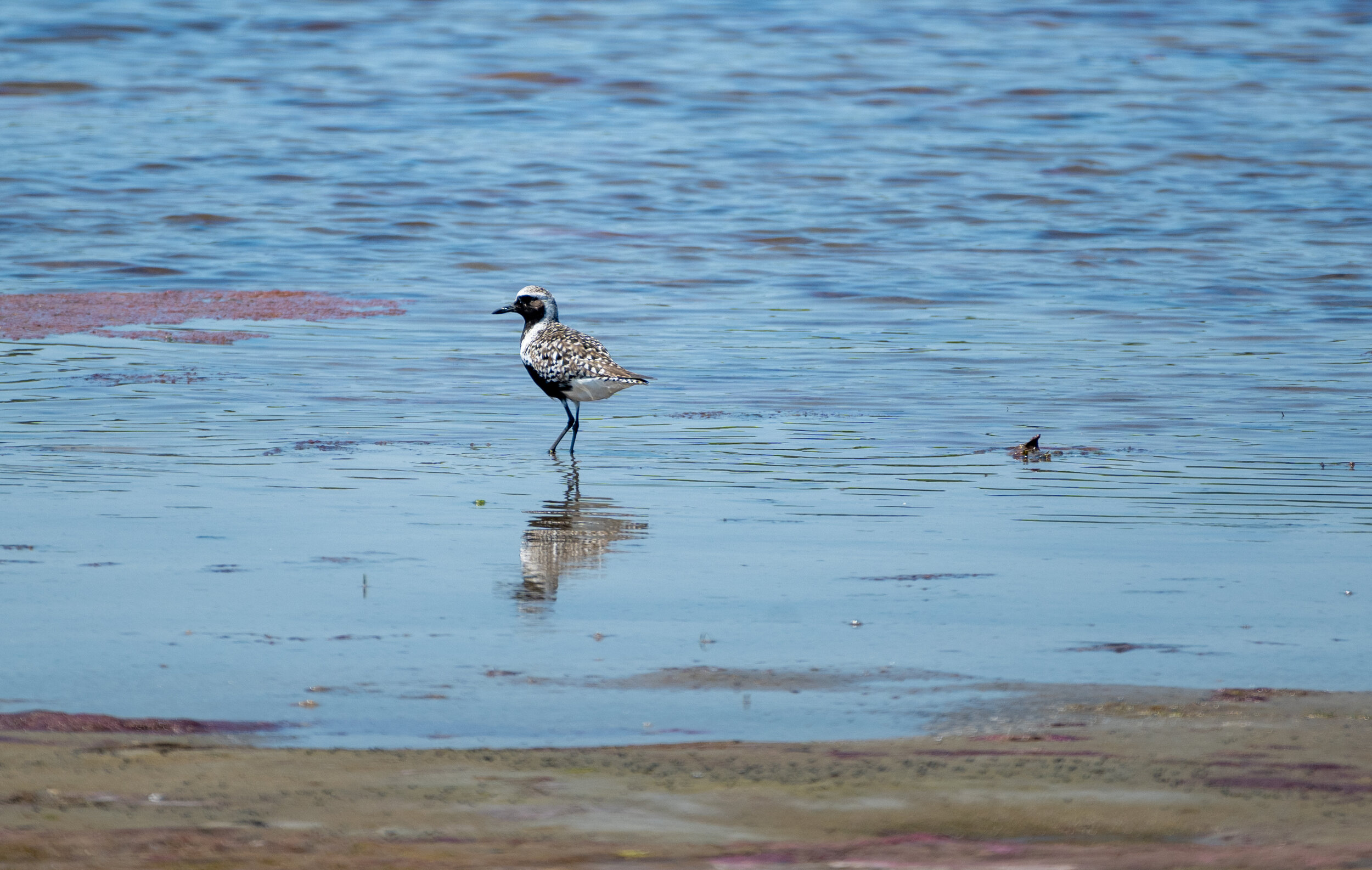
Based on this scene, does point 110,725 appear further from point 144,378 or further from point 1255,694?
point 144,378

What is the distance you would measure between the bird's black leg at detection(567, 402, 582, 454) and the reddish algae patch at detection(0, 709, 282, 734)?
539 cm

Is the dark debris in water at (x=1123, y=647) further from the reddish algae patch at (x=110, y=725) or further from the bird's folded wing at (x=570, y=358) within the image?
the bird's folded wing at (x=570, y=358)

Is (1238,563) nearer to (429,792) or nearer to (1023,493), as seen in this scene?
(1023,493)

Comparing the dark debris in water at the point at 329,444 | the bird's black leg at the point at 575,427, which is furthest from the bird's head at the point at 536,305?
the dark debris in water at the point at 329,444

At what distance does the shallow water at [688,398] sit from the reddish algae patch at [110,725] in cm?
11

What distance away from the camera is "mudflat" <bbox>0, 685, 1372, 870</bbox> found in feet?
13.9

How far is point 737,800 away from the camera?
4.60m

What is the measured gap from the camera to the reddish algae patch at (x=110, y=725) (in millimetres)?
5141

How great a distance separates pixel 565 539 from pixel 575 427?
9.51 ft

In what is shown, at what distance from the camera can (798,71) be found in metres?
33.7

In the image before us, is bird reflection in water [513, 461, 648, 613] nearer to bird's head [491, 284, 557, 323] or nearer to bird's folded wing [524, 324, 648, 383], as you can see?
bird's folded wing [524, 324, 648, 383]

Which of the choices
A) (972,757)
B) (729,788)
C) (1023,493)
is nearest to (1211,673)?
(972,757)

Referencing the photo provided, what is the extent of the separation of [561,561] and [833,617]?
141 centimetres

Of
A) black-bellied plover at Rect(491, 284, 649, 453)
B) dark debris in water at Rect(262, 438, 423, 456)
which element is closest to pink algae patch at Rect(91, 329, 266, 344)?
black-bellied plover at Rect(491, 284, 649, 453)
